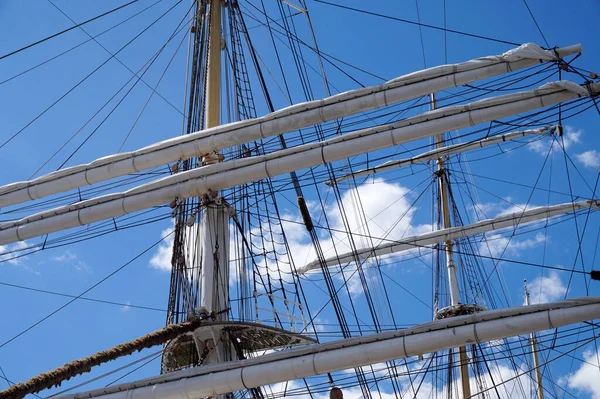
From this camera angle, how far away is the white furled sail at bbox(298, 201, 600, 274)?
2412cm

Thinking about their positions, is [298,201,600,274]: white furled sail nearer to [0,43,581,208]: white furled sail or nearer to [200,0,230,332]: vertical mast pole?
[200,0,230,332]: vertical mast pole

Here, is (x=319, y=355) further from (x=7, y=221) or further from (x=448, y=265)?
(x=448, y=265)

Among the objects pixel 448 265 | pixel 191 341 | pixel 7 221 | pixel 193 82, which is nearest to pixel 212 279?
pixel 191 341

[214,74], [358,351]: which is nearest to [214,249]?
[358,351]

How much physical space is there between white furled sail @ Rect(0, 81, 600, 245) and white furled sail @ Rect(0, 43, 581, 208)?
358 millimetres

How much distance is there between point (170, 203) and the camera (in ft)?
50.8

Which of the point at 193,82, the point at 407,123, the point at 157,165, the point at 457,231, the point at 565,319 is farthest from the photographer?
the point at 457,231

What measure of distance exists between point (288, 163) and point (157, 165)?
227cm

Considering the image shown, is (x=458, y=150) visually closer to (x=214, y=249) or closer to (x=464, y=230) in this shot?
(x=464, y=230)

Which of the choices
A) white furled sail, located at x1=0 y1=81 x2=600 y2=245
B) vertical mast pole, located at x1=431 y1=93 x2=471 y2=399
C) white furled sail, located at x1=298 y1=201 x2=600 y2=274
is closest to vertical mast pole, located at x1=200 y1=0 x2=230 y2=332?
white furled sail, located at x1=0 y1=81 x2=600 y2=245

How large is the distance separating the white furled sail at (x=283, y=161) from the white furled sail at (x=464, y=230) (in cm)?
922

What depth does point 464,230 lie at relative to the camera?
82.8 ft

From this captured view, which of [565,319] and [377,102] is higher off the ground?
[377,102]

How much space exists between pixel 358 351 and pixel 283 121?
402cm
